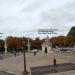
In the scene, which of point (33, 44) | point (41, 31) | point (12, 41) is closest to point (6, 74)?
point (41, 31)

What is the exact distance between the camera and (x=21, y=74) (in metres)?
35.7

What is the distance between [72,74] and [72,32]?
96.0 metres

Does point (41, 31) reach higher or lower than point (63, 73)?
higher

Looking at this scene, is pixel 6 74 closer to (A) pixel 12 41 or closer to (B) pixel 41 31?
(B) pixel 41 31

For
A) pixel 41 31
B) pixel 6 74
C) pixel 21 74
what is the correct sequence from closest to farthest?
1. pixel 21 74
2. pixel 6 74
3. pixel 41 31

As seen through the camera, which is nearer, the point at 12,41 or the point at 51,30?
the point at 51,30

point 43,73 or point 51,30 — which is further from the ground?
point 51,30

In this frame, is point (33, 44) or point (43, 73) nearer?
point (43, 73)

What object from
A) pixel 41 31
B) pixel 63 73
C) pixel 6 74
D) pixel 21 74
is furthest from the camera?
pixel 41 31

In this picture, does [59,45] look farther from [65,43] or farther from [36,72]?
[36,72]

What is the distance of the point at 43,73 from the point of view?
122 feet

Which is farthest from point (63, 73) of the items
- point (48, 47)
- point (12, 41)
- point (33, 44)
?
point (33, 44)

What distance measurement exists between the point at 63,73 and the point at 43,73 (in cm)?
275

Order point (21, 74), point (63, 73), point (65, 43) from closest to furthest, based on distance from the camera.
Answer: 1. point (21, 74)
2. point (63, 73)
3. point (65, 43)
